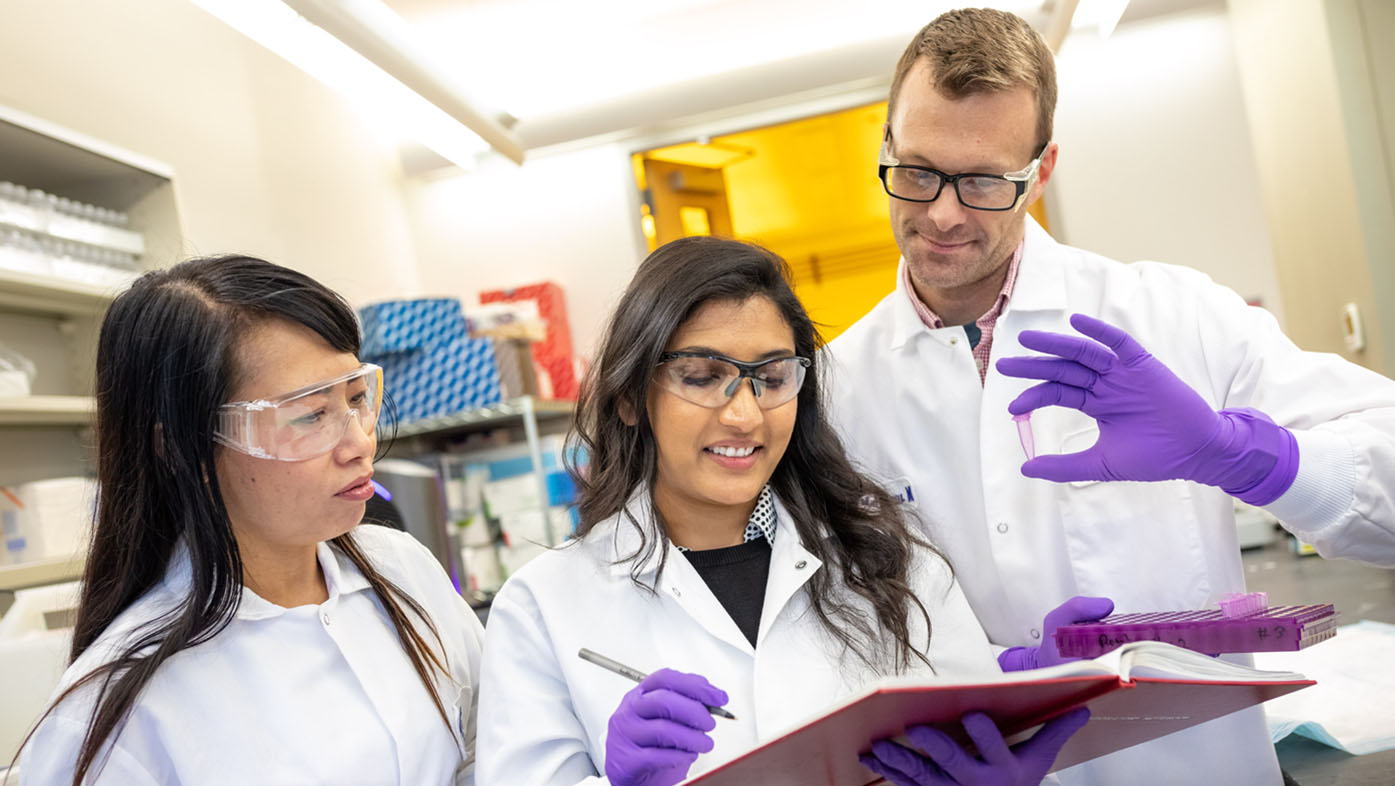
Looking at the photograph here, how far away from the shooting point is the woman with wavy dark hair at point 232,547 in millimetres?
1395

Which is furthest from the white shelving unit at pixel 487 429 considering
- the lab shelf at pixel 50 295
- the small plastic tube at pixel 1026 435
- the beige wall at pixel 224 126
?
the small plastic tube at pixel 1026 435

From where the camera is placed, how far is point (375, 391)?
5.32 ft

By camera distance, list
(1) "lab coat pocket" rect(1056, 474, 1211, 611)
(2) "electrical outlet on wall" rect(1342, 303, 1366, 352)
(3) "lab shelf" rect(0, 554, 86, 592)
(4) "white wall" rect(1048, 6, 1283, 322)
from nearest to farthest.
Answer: (1) "lab coat pocket" rect(1056, 474, 1211, 611) < (3) "lab shelf" rect(0, 554, 86, 592) < (2) "electrical outlet on wall" rect(1342, 303, 1366, 352) < (4) "white wall" rect(1048, 6, 1283, 322)

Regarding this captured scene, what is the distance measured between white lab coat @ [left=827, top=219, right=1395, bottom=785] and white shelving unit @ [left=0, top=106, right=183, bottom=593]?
1.94 meters

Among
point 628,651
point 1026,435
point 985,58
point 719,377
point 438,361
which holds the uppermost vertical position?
point 985,58

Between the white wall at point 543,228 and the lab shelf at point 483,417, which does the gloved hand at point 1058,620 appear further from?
the white wall at point 543,228

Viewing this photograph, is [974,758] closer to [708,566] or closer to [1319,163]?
[708,566]

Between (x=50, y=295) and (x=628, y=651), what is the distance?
211cm

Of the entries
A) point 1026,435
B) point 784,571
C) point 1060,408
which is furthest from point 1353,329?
point 784,571

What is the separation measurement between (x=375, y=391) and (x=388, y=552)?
0.32 meters

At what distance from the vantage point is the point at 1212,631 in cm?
136

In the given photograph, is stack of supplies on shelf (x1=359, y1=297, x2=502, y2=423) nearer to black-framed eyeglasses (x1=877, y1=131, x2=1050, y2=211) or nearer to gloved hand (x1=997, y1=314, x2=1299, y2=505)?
black-framed eyeglasses (x1=877, y1=131, x2=1050, y2=211)

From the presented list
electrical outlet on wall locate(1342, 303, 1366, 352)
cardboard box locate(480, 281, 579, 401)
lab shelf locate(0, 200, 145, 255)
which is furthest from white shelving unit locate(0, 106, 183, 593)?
electrical outlet on wall locate(1342, 303, 1366, 352)

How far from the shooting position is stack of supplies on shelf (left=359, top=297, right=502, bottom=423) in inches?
183
